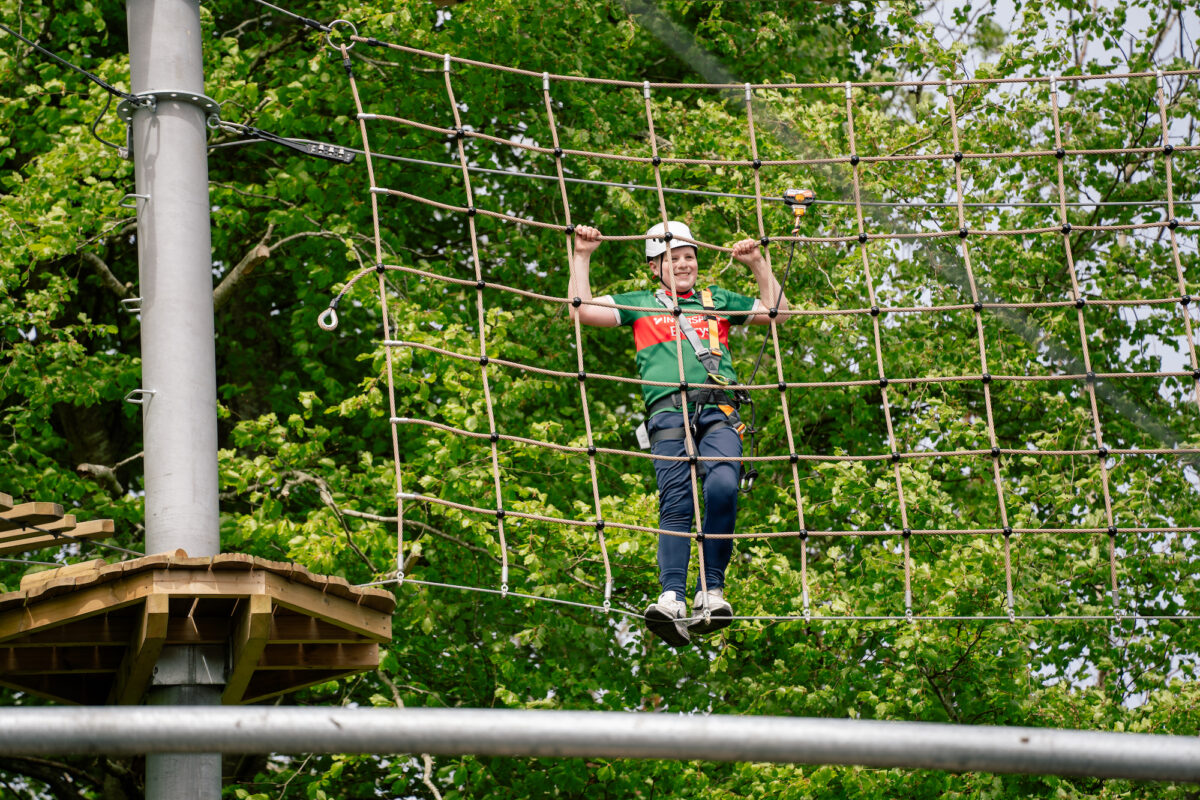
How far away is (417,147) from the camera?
9.55 meters

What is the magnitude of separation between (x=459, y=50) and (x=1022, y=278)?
363cm

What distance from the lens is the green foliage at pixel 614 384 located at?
25.7ft

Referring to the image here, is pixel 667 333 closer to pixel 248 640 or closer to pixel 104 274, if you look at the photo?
pixel 248 640

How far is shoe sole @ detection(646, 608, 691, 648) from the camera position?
4.70 metres

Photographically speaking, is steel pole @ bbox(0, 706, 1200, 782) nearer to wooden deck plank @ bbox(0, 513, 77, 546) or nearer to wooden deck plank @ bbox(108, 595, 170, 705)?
wooden deck plank @ bbox(108, 595, 170, 705)

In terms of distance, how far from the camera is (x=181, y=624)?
4090 mm

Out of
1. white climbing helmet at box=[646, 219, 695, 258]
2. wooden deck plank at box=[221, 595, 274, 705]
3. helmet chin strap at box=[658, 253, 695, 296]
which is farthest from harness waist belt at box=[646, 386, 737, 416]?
Answer: wooden deck plank at box=[221, 595, 274, 705]

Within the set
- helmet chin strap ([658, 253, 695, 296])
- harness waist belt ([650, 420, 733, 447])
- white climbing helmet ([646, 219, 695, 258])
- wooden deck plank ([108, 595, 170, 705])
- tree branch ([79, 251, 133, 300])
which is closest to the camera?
wooden deck plank ([108, 595, 170, 705])

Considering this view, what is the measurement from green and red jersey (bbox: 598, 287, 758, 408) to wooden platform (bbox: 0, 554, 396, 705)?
1.29 metres

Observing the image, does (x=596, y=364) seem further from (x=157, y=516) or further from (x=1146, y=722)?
(x=157, y=516)

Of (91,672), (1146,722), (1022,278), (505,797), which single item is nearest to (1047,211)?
(1022,278)

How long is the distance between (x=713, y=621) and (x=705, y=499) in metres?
0.41

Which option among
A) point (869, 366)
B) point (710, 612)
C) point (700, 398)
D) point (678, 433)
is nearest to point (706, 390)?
point (700, 398)

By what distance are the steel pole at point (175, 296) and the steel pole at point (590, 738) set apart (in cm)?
270
